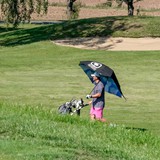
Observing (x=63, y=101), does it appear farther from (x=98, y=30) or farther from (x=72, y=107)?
(x=98, y=30)

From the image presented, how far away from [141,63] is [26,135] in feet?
63.6

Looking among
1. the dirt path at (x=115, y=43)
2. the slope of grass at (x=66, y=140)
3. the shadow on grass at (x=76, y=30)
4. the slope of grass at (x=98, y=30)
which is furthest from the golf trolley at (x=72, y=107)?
the shadow on grass at (x=76, y=30)

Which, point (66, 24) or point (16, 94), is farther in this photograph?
point (66, 24)

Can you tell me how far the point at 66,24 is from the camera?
40.1 metres

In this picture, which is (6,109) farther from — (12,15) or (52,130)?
(12,15)

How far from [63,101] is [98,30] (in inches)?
762

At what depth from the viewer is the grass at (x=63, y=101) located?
31.6ft

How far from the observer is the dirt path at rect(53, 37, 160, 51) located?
113 ft

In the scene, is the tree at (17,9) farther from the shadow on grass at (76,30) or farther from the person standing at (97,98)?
the person standing at (97,98)

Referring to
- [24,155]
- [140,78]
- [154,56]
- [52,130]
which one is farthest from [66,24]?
[24,155]

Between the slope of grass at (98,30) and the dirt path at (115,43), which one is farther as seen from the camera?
the slope of grass at (98,30)

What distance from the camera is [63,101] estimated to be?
61.9 ft

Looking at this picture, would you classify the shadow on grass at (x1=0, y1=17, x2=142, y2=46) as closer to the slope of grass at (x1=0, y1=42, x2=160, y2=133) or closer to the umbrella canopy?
the slope of grass at (x1=0, y1=42, x2=160, y2=133)

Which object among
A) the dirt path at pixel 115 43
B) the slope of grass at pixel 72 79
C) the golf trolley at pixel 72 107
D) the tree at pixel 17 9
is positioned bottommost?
the dirt path at pixel 115 43
